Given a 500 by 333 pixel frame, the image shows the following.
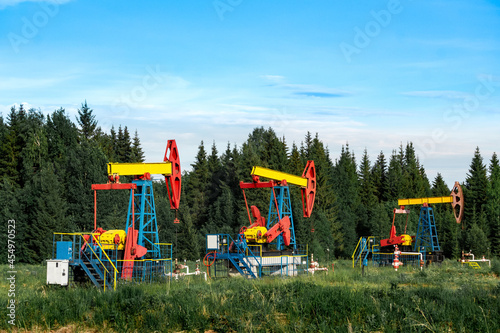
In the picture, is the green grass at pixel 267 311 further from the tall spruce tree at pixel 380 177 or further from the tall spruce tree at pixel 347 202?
the tall spruce tree at pixel 380 177

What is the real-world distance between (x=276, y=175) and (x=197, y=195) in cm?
3982

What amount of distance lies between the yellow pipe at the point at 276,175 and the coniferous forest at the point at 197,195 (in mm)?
10949

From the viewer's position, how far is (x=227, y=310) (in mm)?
12438

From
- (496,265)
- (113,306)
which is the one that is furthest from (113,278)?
(496,265)

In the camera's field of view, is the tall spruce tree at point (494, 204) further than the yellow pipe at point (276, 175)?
Yes

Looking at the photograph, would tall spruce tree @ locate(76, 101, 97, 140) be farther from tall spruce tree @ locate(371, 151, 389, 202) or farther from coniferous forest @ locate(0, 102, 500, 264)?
tall spruce tree @ locate(371, 151, 389, 202)

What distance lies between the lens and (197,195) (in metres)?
65.8

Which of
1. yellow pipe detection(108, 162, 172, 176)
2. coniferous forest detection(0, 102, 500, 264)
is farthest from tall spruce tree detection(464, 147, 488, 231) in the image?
yellow pipe detection(108, 162, 172, 176)

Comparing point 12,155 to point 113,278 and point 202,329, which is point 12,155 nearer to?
point 113,278

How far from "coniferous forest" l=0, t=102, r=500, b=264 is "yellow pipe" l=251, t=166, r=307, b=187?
10949mm

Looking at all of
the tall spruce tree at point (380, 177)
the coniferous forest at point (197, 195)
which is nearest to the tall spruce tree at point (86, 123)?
the coniferous forest at point (197, 195)

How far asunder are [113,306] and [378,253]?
76.8ft

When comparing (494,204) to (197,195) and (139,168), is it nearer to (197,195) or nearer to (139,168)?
(197,195)

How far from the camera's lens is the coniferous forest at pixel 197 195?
147ft
